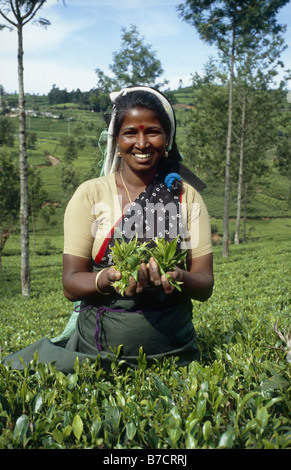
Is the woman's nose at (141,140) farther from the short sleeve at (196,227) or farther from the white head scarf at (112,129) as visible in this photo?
the short sleeve at (196,227)

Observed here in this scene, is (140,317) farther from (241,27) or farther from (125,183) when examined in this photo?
(241,27)

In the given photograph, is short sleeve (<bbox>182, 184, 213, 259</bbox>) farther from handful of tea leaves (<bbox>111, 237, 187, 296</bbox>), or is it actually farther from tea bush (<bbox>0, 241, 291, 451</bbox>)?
tea bush (<bbox>0, 241, 291, 451</bbox>)

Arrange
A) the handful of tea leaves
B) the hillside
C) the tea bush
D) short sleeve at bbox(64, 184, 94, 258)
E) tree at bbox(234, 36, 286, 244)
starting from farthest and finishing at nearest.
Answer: the hillside < tree at bbox(234, 36, 286, 244) < short sleeve at bbox(64, 184, 94, 258) < the handful of tea leaves < the tea bush

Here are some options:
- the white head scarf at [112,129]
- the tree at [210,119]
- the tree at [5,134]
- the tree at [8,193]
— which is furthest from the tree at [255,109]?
the tree at [5,134]

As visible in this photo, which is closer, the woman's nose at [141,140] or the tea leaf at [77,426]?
the tea leaf at [77,426]

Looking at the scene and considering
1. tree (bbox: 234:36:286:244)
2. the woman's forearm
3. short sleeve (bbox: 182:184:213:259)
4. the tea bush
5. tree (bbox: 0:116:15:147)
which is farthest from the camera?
tree (bbox: 0:116:15:147)

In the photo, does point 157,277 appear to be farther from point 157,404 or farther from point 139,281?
point 157,404

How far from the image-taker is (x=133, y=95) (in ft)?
7.43

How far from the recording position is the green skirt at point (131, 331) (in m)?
2.06

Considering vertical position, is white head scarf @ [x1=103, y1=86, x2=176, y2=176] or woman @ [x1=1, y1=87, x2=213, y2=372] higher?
white head scarf @ [x1=103, y1=86, x2=176, y2=176]

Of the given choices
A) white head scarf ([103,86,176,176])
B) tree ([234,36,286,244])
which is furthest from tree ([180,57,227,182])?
white head scarf ([103,86,176,176])

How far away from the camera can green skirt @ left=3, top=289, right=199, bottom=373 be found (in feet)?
6.76
